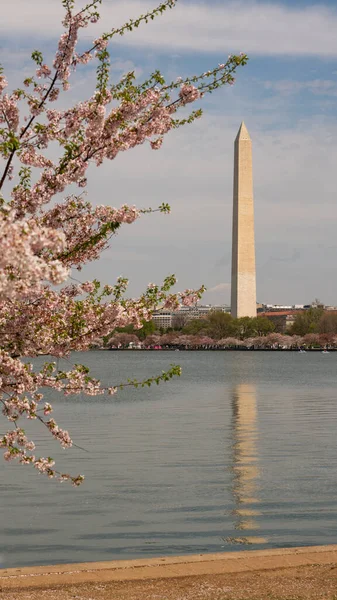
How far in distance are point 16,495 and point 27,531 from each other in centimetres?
293

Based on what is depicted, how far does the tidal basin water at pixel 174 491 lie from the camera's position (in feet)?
37.8

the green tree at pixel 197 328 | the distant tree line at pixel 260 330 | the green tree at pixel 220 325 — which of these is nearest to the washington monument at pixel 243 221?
the distant tree line at pixel 260 330

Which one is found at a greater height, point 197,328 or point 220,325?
point 220,325

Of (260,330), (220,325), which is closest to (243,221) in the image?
(260,330)

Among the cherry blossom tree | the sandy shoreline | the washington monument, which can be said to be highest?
the washington monument

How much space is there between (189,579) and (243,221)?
91278 mm

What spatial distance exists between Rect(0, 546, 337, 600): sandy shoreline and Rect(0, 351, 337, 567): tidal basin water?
2594mm

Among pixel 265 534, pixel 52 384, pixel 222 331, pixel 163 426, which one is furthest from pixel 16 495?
pixel 222 331

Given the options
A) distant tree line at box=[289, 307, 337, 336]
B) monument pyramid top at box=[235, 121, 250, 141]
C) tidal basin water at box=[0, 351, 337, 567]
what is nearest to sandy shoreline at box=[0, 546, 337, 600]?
tidal basin water at box=[0, 351, 337, 567]

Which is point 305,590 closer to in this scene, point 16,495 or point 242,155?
point 16,495

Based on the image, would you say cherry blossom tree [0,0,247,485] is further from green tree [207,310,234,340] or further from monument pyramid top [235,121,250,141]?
green tree [207,310,234,340]

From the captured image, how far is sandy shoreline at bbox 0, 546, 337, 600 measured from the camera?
727 centimetres

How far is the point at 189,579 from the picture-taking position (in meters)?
7.71

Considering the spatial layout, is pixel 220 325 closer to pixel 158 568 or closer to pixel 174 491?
pixel 174 491
